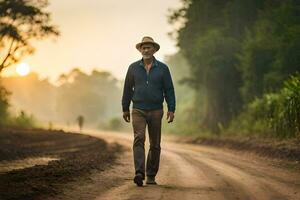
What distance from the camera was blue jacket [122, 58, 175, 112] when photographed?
9016mm

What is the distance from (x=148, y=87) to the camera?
29.7 ft

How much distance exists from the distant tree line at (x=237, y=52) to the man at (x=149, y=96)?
10633 millimetres

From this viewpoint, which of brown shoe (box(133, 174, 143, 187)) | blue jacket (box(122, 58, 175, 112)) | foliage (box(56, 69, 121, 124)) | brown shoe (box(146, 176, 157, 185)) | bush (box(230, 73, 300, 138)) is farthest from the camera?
foliage (box(56, 69, 121, 124))

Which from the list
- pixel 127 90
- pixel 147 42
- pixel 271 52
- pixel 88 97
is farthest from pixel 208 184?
pixel 88 97

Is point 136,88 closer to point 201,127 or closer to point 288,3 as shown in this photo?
point 288,3

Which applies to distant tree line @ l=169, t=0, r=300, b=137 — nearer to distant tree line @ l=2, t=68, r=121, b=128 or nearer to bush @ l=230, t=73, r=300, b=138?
bush @ l=230, t=73, r=300, b=138

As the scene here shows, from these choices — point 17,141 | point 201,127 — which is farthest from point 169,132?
point 17,141

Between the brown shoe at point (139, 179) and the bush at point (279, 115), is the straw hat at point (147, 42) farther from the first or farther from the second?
the bush at point (279, 115)

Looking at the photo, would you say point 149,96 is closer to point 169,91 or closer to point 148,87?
point 148,87

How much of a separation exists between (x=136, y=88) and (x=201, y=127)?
28758mm

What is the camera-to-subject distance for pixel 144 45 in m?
9.09

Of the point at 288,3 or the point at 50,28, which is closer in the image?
the point at 288,3

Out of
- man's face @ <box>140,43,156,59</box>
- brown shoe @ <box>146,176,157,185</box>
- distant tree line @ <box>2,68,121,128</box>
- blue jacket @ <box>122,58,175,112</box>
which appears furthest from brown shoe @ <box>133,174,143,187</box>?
distant tree line @ <box>2,68,121,128</box>

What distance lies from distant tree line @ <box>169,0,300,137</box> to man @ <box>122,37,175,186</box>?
1063 centimetres
